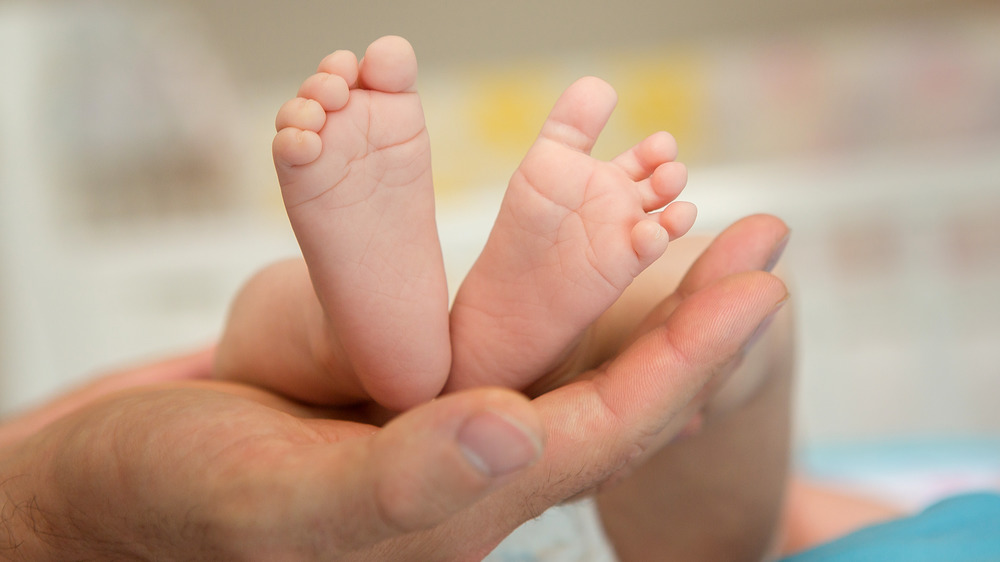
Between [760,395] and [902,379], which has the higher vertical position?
[760,395]

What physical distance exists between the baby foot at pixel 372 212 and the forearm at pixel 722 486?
28 centimetres

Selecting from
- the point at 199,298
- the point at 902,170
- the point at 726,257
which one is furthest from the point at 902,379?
the point at 199,298

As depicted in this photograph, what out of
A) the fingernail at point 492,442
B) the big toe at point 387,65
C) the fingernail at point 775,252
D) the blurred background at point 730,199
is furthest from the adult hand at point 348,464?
the blurred background at point 730,199

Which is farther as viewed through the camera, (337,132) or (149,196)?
(149,196)

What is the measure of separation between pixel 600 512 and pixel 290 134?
0.54 m

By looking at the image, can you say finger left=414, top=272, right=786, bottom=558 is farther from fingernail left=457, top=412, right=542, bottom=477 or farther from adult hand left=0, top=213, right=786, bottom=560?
fingernail left=457, top=412, right=542, bottom=477

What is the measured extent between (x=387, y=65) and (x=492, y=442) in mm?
297

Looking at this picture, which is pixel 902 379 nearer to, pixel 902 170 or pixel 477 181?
pixel 902 170

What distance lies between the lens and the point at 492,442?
1.05ft

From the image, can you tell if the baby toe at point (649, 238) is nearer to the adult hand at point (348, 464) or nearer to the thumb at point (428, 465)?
the adult hand at point (348, 464)

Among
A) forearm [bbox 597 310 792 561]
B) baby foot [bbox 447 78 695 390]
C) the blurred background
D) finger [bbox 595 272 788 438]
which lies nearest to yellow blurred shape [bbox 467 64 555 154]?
the blurred background

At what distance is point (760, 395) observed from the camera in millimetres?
724

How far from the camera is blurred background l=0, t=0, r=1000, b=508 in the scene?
5.37ft

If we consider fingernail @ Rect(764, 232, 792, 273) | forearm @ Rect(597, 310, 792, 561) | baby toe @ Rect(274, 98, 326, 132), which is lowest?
forearm @ Rect(597, 310, 792, 561)
